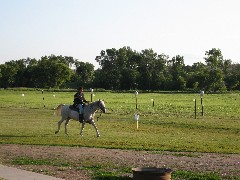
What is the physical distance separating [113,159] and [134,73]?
5062 inches

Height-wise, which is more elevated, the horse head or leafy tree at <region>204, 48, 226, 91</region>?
leafy tree at <region>204, 48, 226, 91</region>

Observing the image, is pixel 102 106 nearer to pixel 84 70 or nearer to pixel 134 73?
pixel 134 73

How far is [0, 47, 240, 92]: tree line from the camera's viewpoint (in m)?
135

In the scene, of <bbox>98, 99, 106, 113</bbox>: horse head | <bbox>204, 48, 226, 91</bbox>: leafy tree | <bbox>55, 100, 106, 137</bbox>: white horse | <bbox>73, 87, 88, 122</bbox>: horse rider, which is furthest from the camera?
<bbox>204, 48, 226, 91</bbox>: leafy tree

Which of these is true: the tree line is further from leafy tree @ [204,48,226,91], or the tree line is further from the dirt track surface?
the dirt track surface

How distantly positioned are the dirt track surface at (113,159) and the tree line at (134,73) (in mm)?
112323

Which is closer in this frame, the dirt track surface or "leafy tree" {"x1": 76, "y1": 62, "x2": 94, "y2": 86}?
the dirt track surface

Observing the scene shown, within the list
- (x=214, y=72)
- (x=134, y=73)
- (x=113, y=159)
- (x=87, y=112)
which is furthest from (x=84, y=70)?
(x=113, y=159)

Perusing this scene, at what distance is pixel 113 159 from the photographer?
1673 centimetres

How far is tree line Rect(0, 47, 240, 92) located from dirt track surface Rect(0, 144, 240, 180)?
112323 millimetres

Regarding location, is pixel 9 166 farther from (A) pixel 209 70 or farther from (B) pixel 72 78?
(B) pixel 72 78

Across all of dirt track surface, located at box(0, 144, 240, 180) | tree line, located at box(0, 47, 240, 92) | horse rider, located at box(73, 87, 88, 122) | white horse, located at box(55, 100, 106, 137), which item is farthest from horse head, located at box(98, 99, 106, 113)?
tree line, located at box(0, 47, 240, 92)

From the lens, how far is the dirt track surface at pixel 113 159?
14502 millimetres

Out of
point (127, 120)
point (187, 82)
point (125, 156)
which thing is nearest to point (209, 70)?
point (187, 82)
